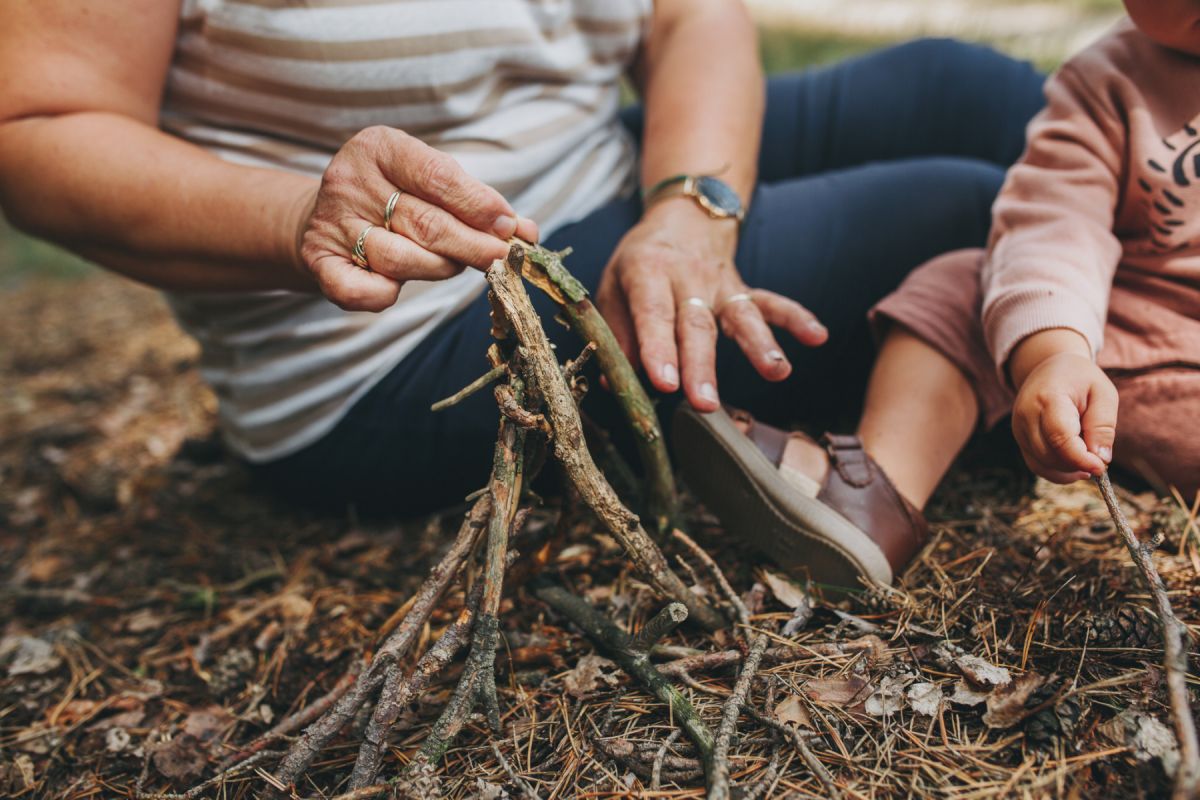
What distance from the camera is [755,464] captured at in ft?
5.02

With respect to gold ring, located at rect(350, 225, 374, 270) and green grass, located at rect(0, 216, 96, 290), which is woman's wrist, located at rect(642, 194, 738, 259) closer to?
gold ring, located at rect(350, 225, 374, 270)

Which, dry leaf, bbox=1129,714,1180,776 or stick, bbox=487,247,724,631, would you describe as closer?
dry leaf, bbox=1129,714,1180,776

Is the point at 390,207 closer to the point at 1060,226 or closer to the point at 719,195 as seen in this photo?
the point at 719,195

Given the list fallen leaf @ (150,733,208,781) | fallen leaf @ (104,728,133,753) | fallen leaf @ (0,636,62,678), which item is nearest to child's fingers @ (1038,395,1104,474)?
fallen leaf @ (150,733,208,781)

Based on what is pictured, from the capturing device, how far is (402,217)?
126 centimetres

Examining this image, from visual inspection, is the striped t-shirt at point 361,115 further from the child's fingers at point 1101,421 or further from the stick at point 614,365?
the child's fingers at point 1101,421

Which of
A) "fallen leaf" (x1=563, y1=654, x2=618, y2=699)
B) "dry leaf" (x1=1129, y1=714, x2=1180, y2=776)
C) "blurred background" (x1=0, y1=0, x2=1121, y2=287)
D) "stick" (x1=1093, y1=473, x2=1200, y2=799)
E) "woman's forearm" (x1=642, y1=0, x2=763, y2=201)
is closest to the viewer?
"stick" (x1=1093, y1=473, x2=1200, y2=799)

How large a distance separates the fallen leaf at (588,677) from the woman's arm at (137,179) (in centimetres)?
77

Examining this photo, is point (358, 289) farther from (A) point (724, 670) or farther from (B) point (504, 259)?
(A) point (724, 670)

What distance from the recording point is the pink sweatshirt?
A: 1.52 m

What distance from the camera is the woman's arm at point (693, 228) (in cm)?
148

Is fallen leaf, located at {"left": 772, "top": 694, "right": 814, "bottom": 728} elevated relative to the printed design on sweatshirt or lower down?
lower down

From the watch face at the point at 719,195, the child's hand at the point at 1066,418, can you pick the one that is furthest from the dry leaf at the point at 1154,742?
the watch face at the point at 719,195

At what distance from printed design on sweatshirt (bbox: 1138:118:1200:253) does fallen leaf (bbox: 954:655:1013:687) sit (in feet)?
3.20
